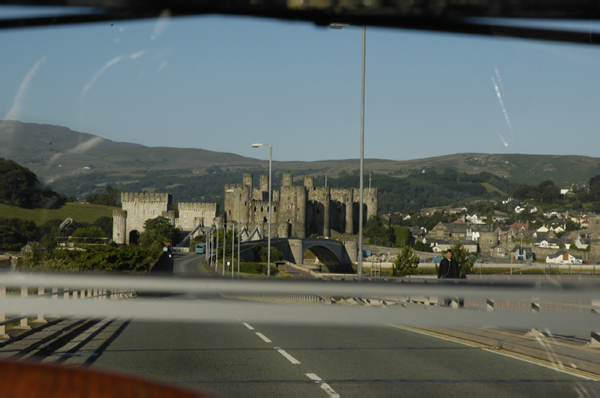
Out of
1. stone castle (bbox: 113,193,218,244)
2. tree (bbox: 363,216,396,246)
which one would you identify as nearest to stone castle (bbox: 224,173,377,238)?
tree (bbox: 363,216,396,246)

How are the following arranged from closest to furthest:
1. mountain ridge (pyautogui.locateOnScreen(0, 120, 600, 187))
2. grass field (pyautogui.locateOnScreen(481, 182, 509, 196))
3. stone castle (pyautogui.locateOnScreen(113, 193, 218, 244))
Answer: mountain ridge (pyautogui.locateOnScreen(0, 120, 600, 187)), grass field (pyautogui.locateOnScreen(481, 182, 509, 196)), stone castle (pyautogui.locateOnScreen(113, 193, 218, 244))

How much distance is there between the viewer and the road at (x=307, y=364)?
21.9 feet

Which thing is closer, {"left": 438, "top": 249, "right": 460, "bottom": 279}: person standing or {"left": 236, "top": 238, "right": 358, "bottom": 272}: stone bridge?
{"left": 438, "top": 249, "right": 460, "bottom": 279}: person standing

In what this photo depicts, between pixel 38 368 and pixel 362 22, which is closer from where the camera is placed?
pixel 38 368

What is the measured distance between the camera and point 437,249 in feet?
497

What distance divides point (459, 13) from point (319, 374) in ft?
25.5

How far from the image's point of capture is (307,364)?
33.5 feet

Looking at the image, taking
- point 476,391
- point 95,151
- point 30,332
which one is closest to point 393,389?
point 476,391

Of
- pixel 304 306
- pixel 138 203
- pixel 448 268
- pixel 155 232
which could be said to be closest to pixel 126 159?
pixel 304 306

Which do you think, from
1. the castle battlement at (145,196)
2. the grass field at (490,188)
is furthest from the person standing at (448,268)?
the grass field at (490,188)

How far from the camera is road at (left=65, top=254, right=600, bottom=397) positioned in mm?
6663

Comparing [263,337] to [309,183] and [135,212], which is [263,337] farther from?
[309,183]

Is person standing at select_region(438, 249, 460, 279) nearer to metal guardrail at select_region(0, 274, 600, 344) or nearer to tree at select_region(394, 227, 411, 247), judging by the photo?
metal guardrail at select_region(0, 274, 600, 344)

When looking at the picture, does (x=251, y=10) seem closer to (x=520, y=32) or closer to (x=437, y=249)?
(x=520, y=32)
